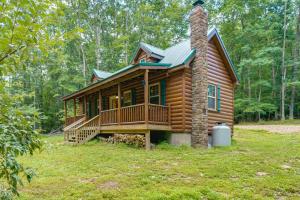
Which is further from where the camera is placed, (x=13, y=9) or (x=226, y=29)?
(x=226, y=29)

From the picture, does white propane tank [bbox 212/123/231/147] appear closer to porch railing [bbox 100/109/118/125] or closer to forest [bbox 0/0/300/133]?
porch railing [bbox 100/109/118/125]

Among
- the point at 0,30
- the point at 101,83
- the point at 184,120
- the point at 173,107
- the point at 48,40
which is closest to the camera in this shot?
the point at 0,30

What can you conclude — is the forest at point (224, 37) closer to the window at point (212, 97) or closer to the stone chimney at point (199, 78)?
the stone chimney at point (199, 78)

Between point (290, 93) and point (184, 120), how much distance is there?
20744 mm

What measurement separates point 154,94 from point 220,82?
381 centimetres

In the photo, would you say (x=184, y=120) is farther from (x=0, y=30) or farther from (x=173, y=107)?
(x=0, y=30)

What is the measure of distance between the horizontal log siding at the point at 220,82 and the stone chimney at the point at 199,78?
150cm

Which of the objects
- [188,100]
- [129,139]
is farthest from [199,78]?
[129,139]

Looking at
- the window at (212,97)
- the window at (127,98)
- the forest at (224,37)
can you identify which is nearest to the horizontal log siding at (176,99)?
the window at (212,97)

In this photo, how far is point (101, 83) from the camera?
1359 cm

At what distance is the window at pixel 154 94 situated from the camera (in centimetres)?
1251

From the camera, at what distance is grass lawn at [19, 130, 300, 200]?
466 centimetres

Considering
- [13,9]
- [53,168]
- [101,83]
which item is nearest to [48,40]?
[13,9]

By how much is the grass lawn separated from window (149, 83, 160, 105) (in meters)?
4.65
